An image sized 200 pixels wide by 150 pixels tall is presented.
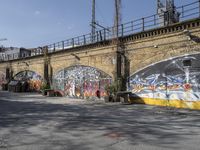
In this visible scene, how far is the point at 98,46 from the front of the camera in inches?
1009

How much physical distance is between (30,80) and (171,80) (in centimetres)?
2413

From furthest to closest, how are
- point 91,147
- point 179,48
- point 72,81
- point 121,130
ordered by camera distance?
1. point 72,81
2. point 179,48
3. point 121,130
4. point 91,147

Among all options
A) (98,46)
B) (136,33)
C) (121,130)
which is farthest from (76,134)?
(98,46)

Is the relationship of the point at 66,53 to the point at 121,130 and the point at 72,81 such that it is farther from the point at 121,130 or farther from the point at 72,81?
the point at 121,130

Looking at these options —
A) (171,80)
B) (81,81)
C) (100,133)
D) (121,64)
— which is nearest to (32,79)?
(81,81)

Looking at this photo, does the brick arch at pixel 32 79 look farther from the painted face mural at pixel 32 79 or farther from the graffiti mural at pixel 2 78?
the graffiti mural at pixel 2 78

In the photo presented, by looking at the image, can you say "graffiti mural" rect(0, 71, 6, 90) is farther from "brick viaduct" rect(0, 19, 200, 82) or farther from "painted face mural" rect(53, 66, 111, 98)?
"brick viaduct" rect(0, 19, 200, 82)

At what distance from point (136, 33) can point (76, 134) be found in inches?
517

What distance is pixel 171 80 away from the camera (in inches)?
736

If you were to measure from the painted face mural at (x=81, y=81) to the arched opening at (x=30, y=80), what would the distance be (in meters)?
4.93

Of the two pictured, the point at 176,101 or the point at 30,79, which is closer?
the point at 176,101

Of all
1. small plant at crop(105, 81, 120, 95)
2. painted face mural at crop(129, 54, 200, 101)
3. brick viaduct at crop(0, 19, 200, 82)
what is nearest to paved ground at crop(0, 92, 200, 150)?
painted face mural at crop(129, 54, 200, 101)

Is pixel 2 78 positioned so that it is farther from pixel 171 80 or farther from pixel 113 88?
pixel 171 80

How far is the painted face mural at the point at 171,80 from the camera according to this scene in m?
17.3
